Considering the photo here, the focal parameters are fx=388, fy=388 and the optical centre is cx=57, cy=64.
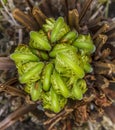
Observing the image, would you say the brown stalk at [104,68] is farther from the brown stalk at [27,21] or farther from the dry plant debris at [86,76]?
the brown stalk at [27,21]

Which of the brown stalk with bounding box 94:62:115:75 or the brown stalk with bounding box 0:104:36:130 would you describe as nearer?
the brown stalk with bounding box 94:62:115:75

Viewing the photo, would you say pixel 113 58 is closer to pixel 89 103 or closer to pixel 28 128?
pixel 89 103

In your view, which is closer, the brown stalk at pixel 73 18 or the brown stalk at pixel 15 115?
the brown stalk at pixel 73 18

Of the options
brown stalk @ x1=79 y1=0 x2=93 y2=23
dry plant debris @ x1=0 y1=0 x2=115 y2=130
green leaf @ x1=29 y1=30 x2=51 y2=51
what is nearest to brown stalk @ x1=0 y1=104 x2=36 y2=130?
dry plant debris @ x1=0 y1=0 x2=115 y2=130

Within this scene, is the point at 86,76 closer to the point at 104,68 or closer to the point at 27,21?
the point at 104,68

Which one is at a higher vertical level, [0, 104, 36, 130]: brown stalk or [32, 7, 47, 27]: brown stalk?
[32, 7, 47, 27]: brown stalk

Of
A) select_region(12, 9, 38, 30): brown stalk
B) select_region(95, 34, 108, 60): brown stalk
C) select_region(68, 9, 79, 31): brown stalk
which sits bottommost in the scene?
select_region(95, 34, 108, 60): brown stalk

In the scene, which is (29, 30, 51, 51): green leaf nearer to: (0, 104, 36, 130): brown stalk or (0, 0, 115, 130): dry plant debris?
(0, 0, 115, 130): dry plant debris

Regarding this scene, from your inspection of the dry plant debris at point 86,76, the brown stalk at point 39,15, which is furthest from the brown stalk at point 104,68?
the brown stalk at point 39,15
